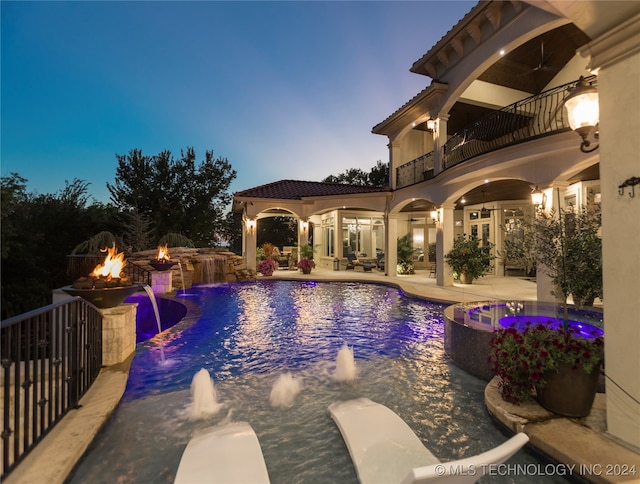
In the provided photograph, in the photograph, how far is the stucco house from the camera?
2.51m

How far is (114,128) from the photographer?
52.7 metres

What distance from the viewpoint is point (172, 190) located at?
83.0 feet

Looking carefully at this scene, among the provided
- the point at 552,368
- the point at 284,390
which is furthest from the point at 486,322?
the point at 284,390

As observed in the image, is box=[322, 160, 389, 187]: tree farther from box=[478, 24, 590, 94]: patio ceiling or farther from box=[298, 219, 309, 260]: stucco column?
box=[478, 24, 590, 94]: patio ceiling

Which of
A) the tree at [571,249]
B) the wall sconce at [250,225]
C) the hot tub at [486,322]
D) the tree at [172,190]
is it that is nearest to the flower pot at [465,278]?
the tree at [571,249]

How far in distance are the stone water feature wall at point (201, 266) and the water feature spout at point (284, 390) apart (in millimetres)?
9363

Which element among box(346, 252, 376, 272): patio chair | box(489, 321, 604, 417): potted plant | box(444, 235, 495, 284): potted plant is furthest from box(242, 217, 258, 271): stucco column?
box(489, 321, 604, 417): potted plant

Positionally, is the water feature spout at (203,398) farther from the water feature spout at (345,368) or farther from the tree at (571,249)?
the tree at (571,249)

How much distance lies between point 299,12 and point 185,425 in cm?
2117

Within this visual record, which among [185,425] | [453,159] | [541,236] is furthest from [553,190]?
[185,425]

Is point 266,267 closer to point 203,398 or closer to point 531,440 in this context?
point 203,398

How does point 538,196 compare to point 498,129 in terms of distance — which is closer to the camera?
point 538,196

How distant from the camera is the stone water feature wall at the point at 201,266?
12472 mm

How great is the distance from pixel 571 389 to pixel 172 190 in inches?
1069
